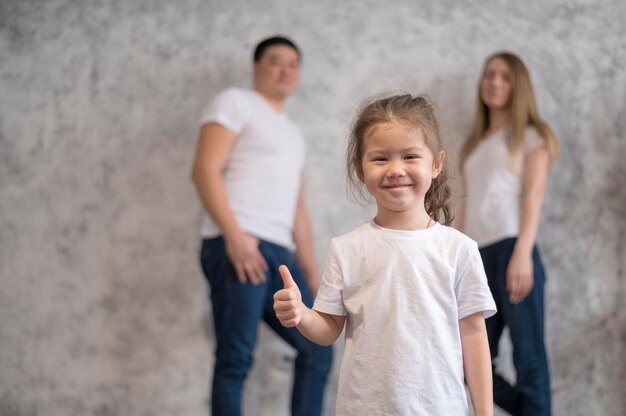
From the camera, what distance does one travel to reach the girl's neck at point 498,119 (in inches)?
89.4

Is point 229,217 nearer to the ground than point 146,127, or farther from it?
nearer to the ground

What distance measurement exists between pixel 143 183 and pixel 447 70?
1165 mm

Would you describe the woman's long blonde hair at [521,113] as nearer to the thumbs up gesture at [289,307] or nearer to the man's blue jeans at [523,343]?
the man's blue jeans at [523,343]

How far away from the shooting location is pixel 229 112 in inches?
82.4

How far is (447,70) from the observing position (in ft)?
8.10

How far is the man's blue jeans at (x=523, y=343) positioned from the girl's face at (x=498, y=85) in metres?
0.46

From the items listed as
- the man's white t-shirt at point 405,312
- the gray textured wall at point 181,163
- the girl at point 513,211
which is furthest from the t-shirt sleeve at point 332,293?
the gray textured wall at point 181,163

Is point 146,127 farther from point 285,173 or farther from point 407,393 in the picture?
point 407,393

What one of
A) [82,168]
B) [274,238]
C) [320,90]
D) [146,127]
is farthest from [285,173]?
[82,168]

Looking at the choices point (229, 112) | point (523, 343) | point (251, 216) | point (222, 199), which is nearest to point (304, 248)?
point (251, 216)

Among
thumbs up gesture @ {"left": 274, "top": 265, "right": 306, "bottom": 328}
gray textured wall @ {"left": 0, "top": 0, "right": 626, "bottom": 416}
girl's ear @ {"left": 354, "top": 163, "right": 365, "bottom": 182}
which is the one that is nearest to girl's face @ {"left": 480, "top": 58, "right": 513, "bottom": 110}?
gray textured wall @ {"left": 0, "top": 0, "right": 626, "bottom": 416}

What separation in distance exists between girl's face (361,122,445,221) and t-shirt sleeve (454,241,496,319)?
0.13 meters

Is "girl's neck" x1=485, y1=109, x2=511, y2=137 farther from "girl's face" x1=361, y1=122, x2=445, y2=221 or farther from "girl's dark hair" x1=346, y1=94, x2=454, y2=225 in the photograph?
"girl's face" x1=361, y1=122, x2=445, y2=221

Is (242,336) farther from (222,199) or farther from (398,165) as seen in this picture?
(398,165)
